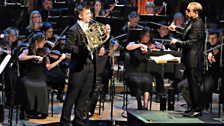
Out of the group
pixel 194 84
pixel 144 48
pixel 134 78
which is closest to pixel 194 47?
pixel 194 84

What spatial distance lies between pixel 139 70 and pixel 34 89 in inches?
71.4

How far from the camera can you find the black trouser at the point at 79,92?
702 centimetres

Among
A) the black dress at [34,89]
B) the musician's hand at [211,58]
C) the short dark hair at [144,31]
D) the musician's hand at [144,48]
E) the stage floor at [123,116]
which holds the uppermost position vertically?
the short dark hair at [144,31]

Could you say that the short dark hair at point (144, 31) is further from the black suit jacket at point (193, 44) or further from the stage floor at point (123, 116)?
the black suit jacket at point (193, 44)

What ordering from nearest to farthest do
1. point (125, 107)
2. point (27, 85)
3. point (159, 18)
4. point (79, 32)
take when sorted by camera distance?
point (79, 32), point (27, 85), point (125, 107), point (159, 18)

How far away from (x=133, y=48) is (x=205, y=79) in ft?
4.66

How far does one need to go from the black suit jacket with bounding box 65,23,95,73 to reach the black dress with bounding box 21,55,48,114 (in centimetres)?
127

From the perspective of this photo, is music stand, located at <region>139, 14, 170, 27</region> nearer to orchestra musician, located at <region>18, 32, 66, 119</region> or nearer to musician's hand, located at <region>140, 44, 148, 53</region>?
musician's hand, located at <region>140, 44, 148, 53</region>

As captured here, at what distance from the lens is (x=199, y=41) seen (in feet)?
23.5

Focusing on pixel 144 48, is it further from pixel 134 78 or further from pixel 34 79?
pixel 34 79

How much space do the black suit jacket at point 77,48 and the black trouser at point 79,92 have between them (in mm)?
68

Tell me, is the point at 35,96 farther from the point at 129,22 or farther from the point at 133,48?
the point at 129,22

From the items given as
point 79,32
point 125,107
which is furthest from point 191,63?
point 125,107

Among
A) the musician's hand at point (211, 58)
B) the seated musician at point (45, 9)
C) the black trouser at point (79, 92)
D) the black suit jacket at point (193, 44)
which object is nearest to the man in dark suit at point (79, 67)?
the black trouser at point (79, 92)
